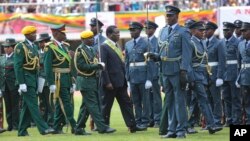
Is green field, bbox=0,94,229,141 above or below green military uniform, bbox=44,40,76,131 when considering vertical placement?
below

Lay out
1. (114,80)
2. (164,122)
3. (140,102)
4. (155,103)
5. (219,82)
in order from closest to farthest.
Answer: (164,122) < (114,80) < (219,82) < (140,102) < (155,103)

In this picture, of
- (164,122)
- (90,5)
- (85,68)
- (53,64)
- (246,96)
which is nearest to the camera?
(164,122)

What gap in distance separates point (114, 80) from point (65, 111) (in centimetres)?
133

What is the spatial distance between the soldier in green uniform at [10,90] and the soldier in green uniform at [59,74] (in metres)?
2.62

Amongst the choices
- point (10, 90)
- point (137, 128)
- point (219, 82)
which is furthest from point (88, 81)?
point (10, 90)

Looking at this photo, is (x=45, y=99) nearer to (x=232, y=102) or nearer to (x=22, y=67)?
(x=22, y=67)

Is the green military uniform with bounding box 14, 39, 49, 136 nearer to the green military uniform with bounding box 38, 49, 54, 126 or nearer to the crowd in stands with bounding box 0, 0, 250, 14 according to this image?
the green military uniform with bounding box 38, 49, 54, 126

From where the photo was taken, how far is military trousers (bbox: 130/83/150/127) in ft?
70.0

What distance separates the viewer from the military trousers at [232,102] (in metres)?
21.1

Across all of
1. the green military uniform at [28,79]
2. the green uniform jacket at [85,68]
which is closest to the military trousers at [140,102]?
the green uniform jacket at [85,68]

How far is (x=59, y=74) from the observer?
63.7 ft

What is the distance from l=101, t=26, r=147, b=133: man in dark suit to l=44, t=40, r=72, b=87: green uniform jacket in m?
0.86

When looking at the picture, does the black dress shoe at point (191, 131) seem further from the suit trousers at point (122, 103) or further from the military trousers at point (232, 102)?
the military trousers at point (232, 102)

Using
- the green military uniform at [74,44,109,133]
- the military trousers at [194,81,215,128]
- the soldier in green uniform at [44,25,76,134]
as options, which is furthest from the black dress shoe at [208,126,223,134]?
the soldier in green uniform at [44,25,76,134]
